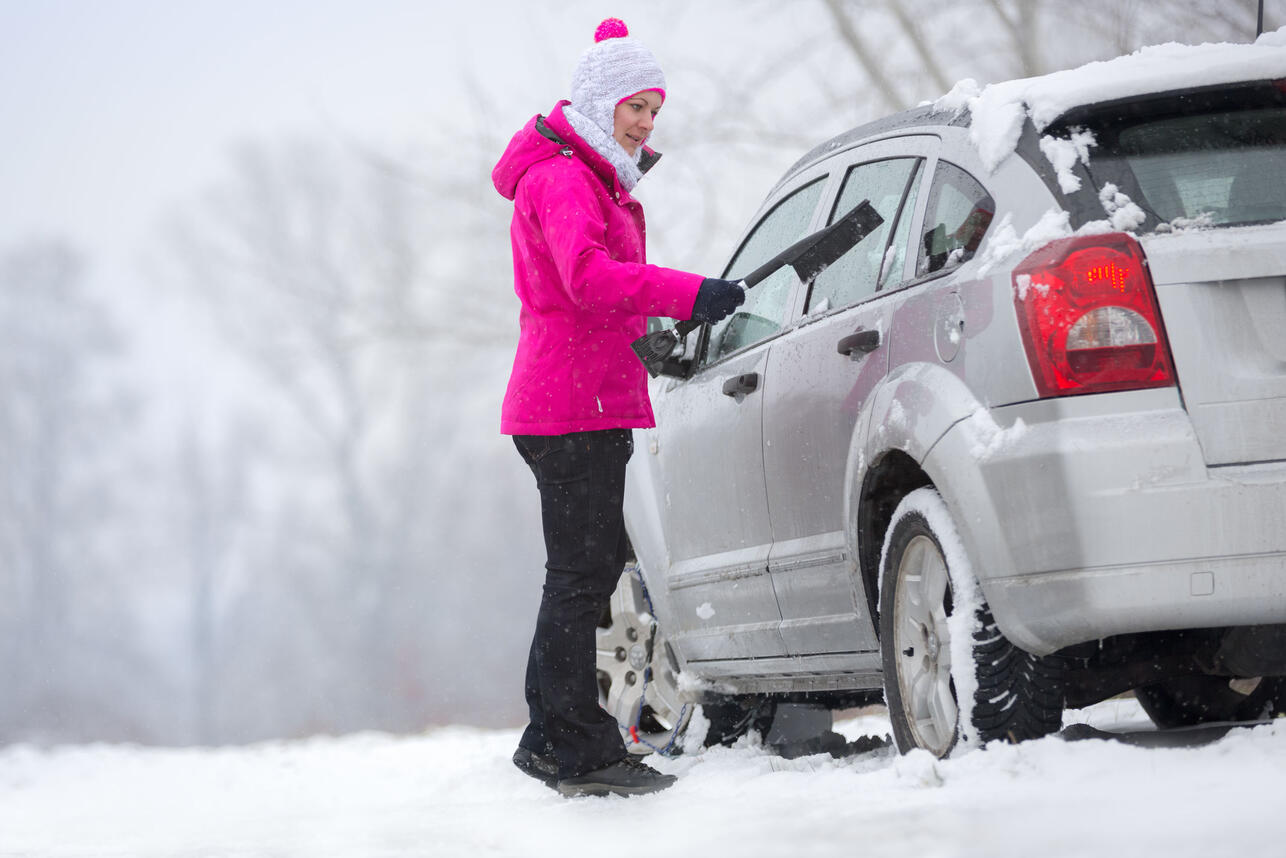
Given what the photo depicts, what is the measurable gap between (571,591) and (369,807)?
1.13 meters

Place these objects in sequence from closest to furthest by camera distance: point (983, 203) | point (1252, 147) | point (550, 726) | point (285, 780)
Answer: point (1252, 147)
point (983, 203)
point (550, 726)
point (285, 780)

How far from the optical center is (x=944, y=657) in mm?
3404

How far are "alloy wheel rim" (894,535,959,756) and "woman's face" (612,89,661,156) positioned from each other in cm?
144

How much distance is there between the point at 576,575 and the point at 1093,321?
5.45 feet

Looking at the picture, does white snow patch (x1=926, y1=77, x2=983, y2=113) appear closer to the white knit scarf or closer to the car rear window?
the car rear window

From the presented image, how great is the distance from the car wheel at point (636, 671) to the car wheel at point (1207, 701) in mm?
1651

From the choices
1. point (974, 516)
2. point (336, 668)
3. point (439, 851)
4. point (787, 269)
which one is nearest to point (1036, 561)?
point (974, 516)

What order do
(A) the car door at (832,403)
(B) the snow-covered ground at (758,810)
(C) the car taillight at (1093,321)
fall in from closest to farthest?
(B) the snow-covered ground at (758,810)
(C) the car taillight at (1093,321)
(A) the car door at (832,403)

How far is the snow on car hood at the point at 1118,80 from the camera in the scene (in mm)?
3207

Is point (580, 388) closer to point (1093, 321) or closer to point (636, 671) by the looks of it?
point (1093, 321)

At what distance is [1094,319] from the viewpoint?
9.86ft

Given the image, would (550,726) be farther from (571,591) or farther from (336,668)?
(336,668)

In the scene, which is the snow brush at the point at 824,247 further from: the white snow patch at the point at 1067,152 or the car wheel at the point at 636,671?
the car wheel at the point at 636,671

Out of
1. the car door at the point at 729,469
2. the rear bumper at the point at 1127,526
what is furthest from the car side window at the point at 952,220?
the car door at the point at 729,469
